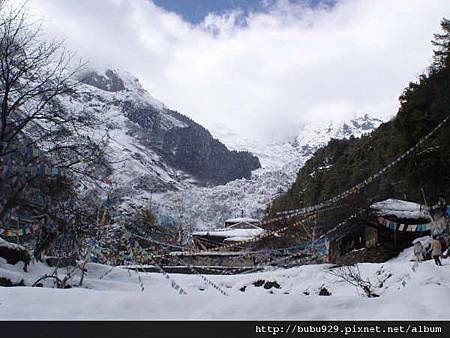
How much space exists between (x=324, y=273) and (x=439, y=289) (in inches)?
449

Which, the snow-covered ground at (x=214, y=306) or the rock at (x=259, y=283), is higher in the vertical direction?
the snow-covered ground at (x=214, y=306)

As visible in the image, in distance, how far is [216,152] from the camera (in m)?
198

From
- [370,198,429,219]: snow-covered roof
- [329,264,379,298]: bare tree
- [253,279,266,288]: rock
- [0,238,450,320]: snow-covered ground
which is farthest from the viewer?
[370,198,429,219]: snow-covered roof

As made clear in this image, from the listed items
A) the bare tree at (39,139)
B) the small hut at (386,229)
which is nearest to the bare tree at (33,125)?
the bare tree at (39,139)

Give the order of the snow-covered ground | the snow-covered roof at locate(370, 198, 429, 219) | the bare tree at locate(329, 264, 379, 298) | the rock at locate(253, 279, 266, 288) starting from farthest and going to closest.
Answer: the snow-covered roof at locate(370, 198, 429, 219), the rock at locate(253, 279, 266, 288), the bare tree at locate(329, 264, 379, 298), the snow-covered ground

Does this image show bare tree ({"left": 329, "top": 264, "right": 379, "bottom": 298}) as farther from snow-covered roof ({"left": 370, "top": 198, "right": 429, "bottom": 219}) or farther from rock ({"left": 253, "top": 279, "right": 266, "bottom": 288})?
snow-covered roof ({"left": 370, "top": 198, "right": 429, "bottom": 219})

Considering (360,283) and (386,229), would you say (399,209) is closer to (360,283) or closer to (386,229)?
(386,229)

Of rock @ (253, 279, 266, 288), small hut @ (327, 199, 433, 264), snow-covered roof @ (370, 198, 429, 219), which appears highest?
snow-covered roof @ (370, 198, 429, 219)

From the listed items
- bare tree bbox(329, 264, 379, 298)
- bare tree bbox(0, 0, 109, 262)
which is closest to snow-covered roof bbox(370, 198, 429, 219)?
bare tree bbox(329, 264, 379, 298)

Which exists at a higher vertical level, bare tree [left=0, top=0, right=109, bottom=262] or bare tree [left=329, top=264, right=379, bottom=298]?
bare tree [left=0, top=0, right=109, bottom=262]

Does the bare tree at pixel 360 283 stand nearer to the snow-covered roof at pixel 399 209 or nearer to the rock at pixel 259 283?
the rock at pixel 259 283

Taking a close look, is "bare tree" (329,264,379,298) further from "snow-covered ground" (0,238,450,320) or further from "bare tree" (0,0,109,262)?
"bare tree" (0,0,109,262)

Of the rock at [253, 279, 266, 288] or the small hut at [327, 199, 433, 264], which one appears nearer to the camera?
the rock at [253, 279, 266, 288]

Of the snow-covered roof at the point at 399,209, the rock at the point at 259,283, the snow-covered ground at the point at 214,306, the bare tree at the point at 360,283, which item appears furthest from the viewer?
the snow-covered roof at the point at 399,209
